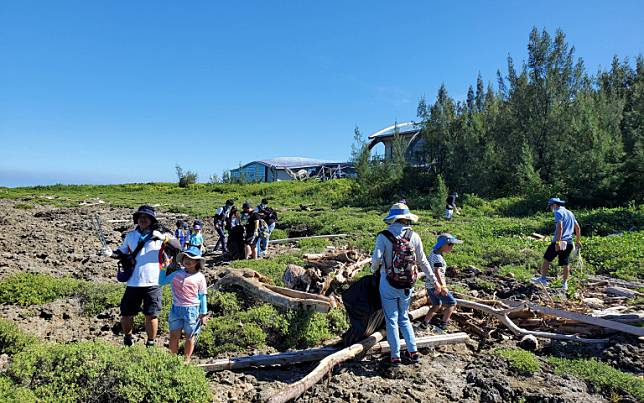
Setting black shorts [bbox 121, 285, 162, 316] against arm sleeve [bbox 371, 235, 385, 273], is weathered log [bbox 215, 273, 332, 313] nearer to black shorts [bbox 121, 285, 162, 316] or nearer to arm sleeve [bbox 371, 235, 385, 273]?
arm sleeve [bbox 371, 235, 385, 273]

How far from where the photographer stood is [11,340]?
5.28 meters

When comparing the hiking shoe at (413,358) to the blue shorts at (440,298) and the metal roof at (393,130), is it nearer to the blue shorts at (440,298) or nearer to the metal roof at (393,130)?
the blue shorts at (440,298)

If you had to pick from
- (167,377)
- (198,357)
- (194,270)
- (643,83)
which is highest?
(643,83)

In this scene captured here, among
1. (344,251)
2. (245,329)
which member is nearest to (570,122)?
(344,251)

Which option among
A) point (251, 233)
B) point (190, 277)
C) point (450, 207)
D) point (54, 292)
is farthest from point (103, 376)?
point (450, 207)

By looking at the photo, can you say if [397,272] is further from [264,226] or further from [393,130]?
[393,130]

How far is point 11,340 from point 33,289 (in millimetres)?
2779

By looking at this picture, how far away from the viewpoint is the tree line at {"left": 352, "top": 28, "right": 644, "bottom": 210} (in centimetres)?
2022

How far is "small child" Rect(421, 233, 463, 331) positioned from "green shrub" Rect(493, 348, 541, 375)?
33.3 inches

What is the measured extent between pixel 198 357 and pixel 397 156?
88.1 feet

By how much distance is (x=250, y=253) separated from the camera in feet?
37.4

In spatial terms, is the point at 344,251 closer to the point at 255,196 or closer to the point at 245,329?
the point at 245,329

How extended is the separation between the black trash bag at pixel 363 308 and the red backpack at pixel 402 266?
329mm

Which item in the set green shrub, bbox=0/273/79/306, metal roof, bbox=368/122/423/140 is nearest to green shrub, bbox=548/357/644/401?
green shrub, bbox=0/273/79/306
